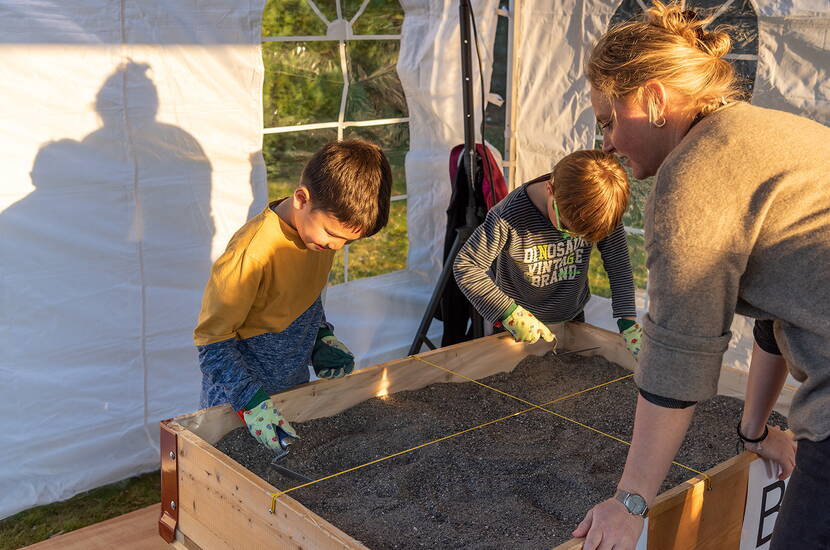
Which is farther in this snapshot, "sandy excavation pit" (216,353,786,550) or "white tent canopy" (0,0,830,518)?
"white tent canopy" (0,0,830,518)

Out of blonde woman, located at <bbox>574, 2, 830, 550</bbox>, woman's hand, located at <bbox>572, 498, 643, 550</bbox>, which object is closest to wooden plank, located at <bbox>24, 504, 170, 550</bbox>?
woman's hand, located at <bbox>572, 498, 643, 550</bbox>

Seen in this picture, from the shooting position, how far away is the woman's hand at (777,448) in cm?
163

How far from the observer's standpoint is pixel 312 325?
2.02 m

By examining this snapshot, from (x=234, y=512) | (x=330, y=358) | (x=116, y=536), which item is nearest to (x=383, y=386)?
(x=330, y=358)

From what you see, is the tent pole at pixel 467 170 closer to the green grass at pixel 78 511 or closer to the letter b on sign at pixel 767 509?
the green grass at pixel 78 511

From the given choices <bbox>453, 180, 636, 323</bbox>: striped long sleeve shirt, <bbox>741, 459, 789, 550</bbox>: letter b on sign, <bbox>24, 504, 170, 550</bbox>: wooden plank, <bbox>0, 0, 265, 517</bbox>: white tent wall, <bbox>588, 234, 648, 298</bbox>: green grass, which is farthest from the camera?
<bbox>588, 234, 648, 298</bbox>: green grass

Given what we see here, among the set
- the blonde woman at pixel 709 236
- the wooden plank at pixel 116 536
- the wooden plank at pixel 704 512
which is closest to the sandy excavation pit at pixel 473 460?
the wooden plank at pixel 704 512

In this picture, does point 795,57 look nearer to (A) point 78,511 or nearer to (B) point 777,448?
(B) point 777,448

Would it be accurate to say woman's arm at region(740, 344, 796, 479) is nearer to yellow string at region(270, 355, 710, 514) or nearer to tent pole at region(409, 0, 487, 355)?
yellow string at region(270, 355, 710, 514)

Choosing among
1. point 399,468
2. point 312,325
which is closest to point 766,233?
point 399,468

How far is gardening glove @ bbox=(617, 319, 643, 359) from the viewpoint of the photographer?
7.47ft

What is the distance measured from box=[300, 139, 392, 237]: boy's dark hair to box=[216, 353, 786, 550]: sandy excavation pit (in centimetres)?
49

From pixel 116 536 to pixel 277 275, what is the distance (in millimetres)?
1136

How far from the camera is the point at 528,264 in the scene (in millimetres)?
2314
